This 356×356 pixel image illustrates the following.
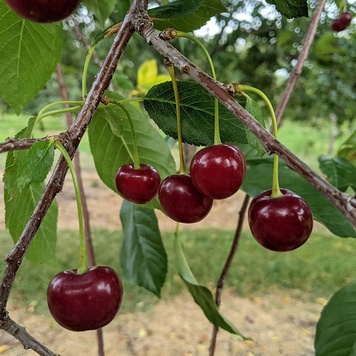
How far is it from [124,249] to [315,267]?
2.17 metres

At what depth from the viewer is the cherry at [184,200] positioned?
49cm

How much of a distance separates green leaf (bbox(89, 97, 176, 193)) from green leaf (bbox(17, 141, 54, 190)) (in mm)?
258

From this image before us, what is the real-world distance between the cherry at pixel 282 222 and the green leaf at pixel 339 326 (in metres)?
0.38

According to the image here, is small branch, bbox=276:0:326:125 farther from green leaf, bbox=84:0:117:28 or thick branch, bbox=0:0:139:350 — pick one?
thick branch, bbox=0:0:139:350

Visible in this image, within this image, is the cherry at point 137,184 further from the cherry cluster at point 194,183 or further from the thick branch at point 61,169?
the thick branch at point 61,169

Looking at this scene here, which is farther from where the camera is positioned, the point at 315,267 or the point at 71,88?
the point at 71,88

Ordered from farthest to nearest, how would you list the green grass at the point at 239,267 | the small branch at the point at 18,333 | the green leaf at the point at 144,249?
the green grass at the point at 239,267
the green leaf at the point at 144,249
the small branch at the point at 18,333

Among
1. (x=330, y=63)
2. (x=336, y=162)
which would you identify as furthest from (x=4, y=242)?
(x=330, y=63)

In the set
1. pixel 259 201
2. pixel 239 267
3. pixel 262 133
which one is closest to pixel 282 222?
Answer: pixel 259 201

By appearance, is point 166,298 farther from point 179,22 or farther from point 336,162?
point 179,22

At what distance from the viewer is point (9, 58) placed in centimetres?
60

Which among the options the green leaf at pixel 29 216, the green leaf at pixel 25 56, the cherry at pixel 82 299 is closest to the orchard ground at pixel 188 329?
the green leaf at pixel 29 216

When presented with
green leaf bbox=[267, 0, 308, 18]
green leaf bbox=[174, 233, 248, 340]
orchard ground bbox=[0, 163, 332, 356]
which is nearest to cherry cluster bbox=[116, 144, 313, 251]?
green leaf bbox=[267, 0, 308, 18]

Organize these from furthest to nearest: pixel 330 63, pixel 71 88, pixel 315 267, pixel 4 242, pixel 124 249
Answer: pixel 71 88, pixel 315 267, pixel 330 63, pixel 4 242, pixel 124 249
